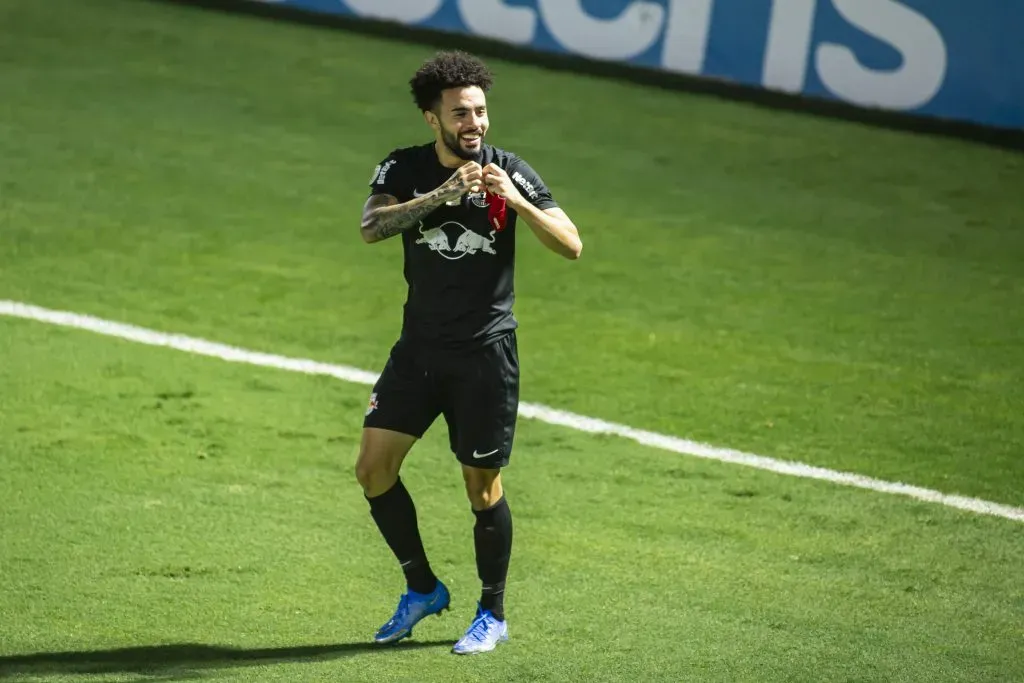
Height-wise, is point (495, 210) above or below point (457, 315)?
above

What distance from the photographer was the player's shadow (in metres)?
5.77

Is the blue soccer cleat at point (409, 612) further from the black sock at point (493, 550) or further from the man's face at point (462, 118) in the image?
the man's face at point (462, 118)

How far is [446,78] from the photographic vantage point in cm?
574

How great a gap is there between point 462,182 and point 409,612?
1.75 meters

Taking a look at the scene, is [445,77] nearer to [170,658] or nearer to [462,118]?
[462,118]

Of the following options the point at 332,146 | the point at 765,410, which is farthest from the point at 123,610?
the point at 332,146

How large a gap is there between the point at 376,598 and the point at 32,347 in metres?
3.54

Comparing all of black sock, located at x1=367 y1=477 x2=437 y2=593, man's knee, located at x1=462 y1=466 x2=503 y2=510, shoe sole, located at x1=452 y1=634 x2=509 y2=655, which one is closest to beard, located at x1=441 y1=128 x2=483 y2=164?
man's knee, located at x1=462 y1=466 x2=503 y2=510

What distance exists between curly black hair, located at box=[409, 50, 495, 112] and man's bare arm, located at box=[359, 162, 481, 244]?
353mm

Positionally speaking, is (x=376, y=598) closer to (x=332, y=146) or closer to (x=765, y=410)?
(x=765, y=410)

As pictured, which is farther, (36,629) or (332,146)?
(332,146)

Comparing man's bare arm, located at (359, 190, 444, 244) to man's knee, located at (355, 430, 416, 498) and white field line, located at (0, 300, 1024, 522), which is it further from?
white field line, located at (0, 300, 1024, 522)

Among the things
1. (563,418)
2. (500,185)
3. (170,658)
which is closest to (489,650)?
(170,658)

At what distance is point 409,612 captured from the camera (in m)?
6.17
